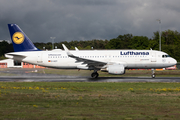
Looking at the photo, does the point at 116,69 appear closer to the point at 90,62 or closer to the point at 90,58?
the point at 90,62

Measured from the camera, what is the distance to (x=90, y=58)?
33969mm

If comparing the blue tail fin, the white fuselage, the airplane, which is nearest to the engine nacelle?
the airplane

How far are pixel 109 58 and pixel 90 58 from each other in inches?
108

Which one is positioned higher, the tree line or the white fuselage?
the tree line

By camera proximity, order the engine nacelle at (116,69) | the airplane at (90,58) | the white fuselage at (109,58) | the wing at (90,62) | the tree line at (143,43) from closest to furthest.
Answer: the engine nacelle at (116,69)
the wing at (90,62)
the airplane at (90,58)
the white fuselage at (109,58)
the tree line at (143,43)

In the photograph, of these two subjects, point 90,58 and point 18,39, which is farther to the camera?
point 18,39

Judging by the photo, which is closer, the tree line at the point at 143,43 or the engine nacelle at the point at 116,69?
the engine nacelle at the point at 116,69

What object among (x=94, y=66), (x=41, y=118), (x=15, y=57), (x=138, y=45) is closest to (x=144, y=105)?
(x=41, y=118)

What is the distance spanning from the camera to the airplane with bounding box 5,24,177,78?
3253 centimetres

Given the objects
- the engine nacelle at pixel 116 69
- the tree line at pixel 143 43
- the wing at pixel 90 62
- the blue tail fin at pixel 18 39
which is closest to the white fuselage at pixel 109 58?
the blue tail fin at pixel 18 39

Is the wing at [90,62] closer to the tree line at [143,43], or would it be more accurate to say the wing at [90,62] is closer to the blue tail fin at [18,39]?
the blue tail fin at [18,39]

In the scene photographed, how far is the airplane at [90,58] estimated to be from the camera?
107 feet

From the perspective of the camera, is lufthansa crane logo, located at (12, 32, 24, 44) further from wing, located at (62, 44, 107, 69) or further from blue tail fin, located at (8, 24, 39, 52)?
wing, located at (62, 44, 107, 69)

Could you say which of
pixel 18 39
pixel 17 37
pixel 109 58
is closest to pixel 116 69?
pixel 109 58
